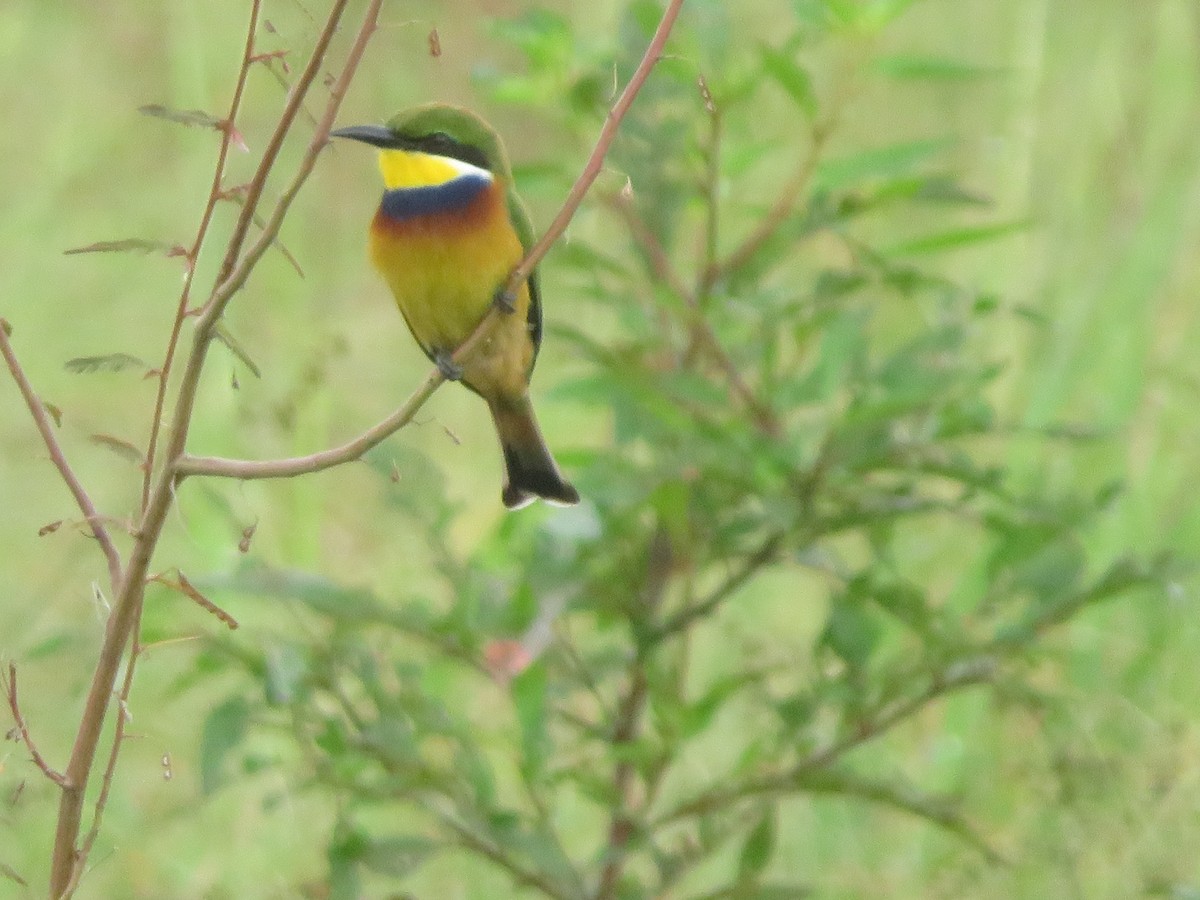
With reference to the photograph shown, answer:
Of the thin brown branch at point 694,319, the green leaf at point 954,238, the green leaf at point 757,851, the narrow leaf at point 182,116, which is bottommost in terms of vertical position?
the green leaf at point 757,851

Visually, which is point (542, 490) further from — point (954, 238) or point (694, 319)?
point (954, 238)

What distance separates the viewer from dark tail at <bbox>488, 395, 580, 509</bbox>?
154cm

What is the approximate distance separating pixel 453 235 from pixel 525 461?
0.22m

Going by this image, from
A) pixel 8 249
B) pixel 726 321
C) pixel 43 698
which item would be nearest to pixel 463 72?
pixel 8 249

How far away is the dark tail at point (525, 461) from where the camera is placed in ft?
5.07

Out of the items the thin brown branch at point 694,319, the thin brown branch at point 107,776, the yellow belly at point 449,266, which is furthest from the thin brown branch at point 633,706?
the thin brown branch at point 107,776

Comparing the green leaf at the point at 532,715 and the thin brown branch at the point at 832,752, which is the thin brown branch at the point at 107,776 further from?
the thin brown branch at the point at 832,752

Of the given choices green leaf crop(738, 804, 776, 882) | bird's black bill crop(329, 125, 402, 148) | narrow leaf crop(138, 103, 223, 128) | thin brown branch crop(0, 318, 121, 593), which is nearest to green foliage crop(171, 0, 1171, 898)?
green leaf crop(738, 804, 776, 882)

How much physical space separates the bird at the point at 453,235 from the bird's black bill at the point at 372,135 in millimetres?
16

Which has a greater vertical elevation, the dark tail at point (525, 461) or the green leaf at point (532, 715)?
the dark tail at point (525, 461)

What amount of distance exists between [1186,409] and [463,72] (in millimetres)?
1726

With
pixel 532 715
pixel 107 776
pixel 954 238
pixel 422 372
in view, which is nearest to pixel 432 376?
pixel 107 776

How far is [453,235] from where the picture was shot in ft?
4.90

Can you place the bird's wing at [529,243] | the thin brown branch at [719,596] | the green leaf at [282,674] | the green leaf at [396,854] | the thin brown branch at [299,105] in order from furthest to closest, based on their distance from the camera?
the bird's wing at [529,243] < the thin brown branch at [719,596] < the green leaf at [396,854] < the green leaf at [282,674] < the thin brown branch at [299,105]
